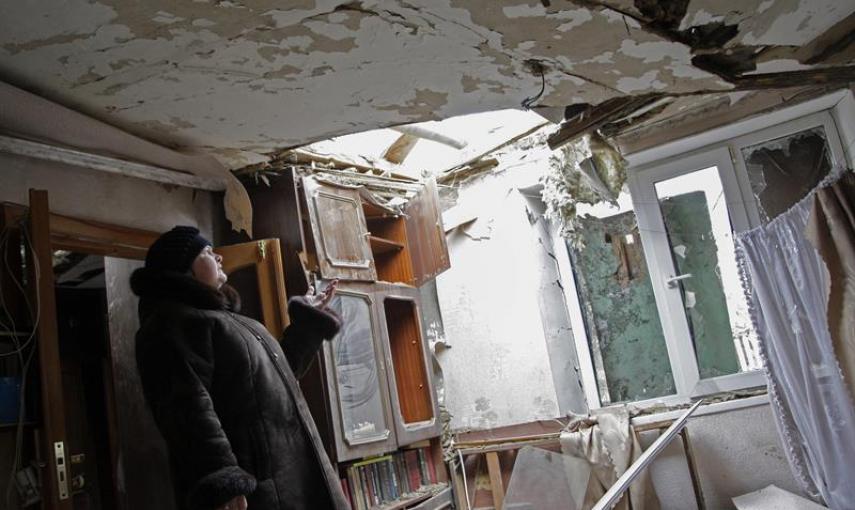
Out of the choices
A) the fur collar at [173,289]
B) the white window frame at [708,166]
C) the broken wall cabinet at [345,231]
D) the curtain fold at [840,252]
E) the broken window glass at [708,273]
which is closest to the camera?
the fur collar at [173,289]

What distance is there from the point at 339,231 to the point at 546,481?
1.65m

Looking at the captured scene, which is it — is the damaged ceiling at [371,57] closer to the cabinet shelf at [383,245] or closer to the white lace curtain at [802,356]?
the white lace curtain at [802,356]

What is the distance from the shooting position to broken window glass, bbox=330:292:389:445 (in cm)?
290

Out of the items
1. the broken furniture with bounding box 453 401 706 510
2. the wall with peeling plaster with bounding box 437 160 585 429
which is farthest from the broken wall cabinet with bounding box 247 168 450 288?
the broken furniture with bounding box 453 401 706 510

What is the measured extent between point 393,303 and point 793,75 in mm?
2078

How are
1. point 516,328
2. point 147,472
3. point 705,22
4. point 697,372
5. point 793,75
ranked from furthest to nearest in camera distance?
point 516,328 → point 697,372 → point 793,75 → point 147,472 → point 705,22

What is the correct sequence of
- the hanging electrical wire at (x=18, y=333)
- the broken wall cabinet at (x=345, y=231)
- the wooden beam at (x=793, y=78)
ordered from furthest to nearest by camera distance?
the broken wall cabinet at (x=345, y=231) < the wooden beam at (x=793, y=78) < the hanging electrical wire at (x=18, y=333)

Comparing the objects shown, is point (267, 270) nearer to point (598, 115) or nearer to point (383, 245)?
point (383, 245)

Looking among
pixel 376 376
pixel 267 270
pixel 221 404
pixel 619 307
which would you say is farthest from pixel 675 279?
pixel 221 404

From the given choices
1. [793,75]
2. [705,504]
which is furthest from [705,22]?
[705,504]

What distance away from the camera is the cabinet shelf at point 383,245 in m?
3.53

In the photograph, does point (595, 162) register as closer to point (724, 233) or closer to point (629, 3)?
point (724, 233)

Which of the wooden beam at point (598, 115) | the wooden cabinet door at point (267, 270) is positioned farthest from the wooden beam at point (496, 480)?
the wooden beam at point (598, 115)

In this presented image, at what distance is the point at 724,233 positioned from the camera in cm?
355
